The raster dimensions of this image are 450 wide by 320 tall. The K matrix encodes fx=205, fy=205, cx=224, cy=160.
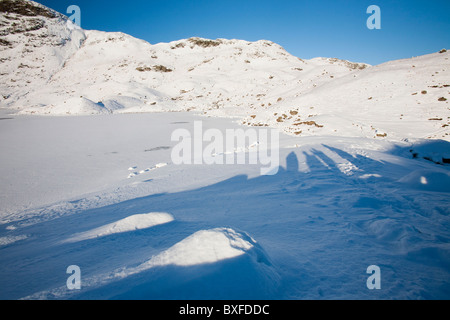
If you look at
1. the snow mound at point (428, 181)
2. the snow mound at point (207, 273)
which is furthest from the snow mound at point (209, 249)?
the snow mound at point (428, 181)

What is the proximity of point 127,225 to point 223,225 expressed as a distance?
42.0 inches

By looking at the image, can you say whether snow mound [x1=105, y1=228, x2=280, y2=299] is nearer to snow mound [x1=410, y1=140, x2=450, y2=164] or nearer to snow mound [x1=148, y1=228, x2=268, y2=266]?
snow mound [x1=148, y1=228, x2=268, y2=266]

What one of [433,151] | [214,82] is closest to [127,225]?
[433,151]

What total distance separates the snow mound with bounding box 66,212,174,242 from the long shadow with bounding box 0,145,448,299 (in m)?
0.07

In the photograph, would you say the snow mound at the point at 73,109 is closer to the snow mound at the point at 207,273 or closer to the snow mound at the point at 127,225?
the snow mound at the point at 127,225

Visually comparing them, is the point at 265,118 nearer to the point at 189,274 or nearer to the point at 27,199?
the point at 27,199

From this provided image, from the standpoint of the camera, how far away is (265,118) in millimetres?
13102

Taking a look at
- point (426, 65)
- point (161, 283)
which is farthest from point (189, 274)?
point (426, 65)

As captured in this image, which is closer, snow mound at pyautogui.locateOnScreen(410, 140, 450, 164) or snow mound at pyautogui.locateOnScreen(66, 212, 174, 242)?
snow mound at pyautogui.locateOnScreen(66, 212, 174, 242)

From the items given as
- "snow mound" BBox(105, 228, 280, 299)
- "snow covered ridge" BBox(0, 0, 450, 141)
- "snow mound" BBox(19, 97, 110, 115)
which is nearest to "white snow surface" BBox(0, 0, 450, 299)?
"snow mound" BBox(105, 228, 280, 299)

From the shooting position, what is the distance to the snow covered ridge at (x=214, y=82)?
31.3 feet

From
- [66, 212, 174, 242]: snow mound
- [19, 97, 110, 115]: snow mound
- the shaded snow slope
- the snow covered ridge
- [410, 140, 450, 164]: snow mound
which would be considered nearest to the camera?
the shaded snow slope

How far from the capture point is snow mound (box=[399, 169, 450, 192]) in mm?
3084

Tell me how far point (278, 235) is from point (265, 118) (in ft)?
38.3
